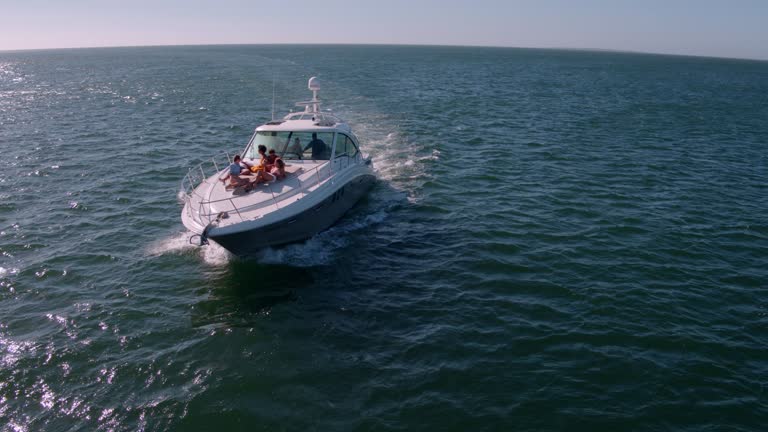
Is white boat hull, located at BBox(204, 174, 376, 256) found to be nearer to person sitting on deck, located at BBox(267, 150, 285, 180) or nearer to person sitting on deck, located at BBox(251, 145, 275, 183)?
person sitting on deck, located at BBox(267, 150, 285, 180)

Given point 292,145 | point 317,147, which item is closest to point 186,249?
point 292,145

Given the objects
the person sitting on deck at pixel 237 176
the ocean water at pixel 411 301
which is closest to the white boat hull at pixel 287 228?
the ocean water at pixel 411 301

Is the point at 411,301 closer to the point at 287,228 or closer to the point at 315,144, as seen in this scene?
the point at 287,228

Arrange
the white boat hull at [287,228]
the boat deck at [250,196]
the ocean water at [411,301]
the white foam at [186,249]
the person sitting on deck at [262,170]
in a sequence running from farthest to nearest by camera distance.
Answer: the person sitting on deck at [262,170], the white foam at [186,249], the boat deck at [250,196], the white boat hull at [287,228], the ocean water at [411,301]

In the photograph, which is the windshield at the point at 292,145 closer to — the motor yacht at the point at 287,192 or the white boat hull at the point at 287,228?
the motor yacht at the point at 287,192

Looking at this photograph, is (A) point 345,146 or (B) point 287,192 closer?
(B) point 287,192

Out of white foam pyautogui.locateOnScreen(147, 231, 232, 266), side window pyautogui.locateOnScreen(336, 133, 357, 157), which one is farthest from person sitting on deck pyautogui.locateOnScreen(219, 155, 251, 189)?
side window pyautogui.locateOnScreen(336, 133, 357, 157)

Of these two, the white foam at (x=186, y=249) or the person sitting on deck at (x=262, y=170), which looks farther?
the person sitting on deck at (x=262, y=170)
